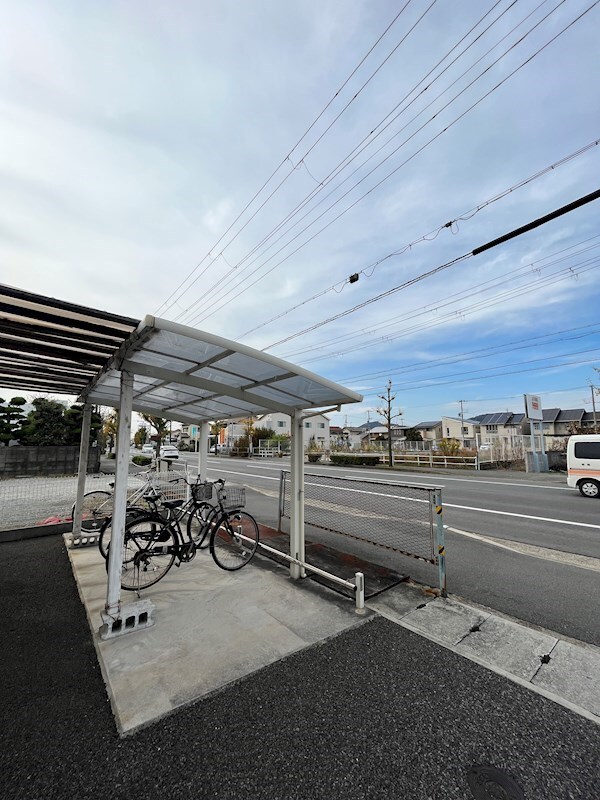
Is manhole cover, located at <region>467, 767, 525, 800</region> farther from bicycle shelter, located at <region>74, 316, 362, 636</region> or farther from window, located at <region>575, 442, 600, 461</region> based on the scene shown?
window, located at <region>575, 442, 600, 461</region>

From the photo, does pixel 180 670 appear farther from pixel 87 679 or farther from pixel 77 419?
pixel 77 419

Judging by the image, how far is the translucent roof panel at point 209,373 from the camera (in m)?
2.67

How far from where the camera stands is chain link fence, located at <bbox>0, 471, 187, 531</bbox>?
18.8 feet

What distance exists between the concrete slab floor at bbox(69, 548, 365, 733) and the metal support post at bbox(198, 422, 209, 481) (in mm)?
1771

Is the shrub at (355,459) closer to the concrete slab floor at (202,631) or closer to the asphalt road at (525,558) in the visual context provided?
the asphalt road at (525,558)

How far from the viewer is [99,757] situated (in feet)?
5.60

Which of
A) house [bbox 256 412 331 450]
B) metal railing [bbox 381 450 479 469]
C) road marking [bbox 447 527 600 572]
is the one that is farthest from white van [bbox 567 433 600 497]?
house [bbox 256 412 331 450]

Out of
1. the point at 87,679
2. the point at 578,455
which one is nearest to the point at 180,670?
the point at 87,679

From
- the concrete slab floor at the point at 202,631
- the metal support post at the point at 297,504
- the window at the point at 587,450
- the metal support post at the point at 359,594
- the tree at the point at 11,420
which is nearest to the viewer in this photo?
the concrete slab floor at the point at 202,631

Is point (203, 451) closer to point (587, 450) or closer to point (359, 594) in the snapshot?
point (359, 594)

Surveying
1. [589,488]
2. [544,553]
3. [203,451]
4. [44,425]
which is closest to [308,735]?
[203,451]

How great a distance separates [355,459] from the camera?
22.8 m

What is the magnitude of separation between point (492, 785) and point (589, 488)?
11159 mm

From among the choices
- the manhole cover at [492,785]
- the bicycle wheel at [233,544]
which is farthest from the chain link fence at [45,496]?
the manhole cover at [492,785]
